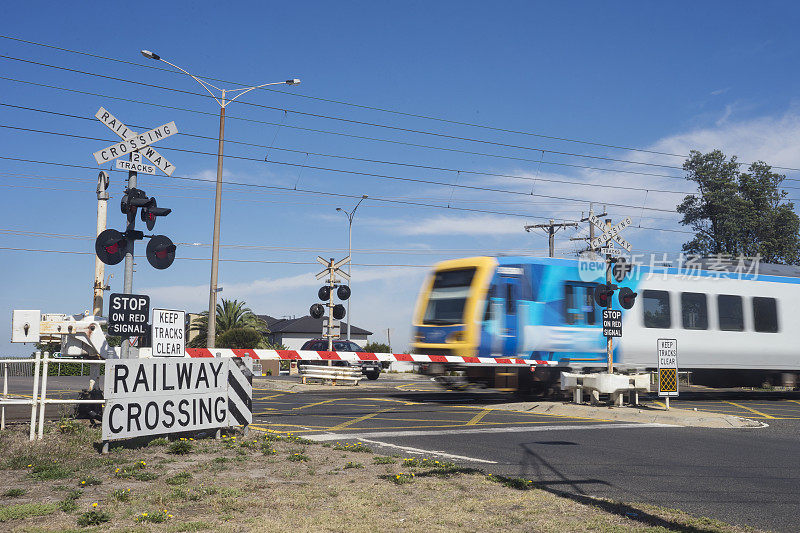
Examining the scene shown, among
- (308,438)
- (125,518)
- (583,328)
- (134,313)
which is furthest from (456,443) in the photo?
(583,328)

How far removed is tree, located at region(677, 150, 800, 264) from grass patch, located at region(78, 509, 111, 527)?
5691cm

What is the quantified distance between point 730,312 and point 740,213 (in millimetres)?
37434

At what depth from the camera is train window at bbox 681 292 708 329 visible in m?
20.9

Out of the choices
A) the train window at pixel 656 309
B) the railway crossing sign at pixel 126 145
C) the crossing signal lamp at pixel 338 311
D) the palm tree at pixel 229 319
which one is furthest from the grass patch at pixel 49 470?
the palm tree at pixel 229 319

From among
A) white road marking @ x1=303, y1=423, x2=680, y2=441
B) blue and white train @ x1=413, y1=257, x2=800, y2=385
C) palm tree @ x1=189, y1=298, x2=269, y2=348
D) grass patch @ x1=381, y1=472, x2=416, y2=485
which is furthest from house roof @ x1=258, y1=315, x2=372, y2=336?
grass patch @ x1=381, y1=472, x2=416, y2=485

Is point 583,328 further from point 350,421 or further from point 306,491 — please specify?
point 306,491

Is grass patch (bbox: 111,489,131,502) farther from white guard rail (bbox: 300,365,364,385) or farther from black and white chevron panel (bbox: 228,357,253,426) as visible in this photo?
white guard rail (bbox: 300,365,364,385)

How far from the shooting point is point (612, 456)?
959 cm

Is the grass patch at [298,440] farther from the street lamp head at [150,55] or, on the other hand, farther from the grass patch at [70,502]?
the street lamp head at [150,55]

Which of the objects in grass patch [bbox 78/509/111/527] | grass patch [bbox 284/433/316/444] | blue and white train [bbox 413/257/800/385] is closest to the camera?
grass patch [bbox 78/509/111/527]

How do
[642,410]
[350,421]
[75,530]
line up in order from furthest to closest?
[642,410]
[350,421]
[75,530]

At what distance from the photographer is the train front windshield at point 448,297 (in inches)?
720

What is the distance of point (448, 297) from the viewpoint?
1864 cm

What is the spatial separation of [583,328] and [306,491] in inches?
529
